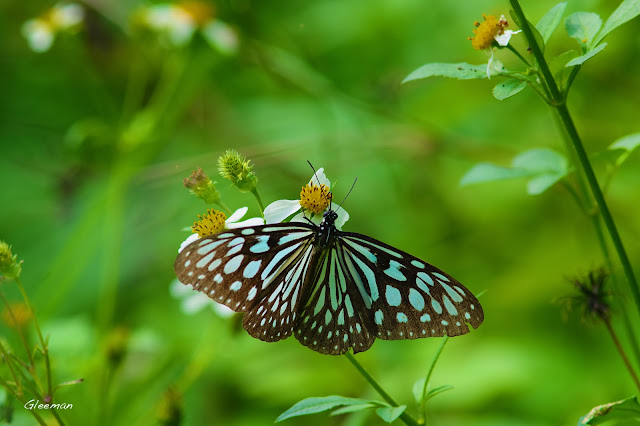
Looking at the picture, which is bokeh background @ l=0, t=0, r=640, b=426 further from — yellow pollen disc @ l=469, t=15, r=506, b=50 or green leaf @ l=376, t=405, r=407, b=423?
yellow pollen disc @ l=469, t=15, r=506, b=50

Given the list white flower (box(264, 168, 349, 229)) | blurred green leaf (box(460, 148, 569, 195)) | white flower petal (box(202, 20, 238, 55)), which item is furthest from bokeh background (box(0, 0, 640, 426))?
blurred green leaf (box(460, 148, 569, 195))

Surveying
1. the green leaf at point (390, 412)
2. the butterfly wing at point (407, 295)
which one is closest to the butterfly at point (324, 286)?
the butterfly wing at point (407, 295)

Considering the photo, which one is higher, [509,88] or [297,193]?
[297,193]

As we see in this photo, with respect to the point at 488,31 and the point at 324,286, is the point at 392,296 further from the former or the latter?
the point at 488,31

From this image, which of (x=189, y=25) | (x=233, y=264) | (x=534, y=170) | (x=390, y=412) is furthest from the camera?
(x=189, y=25)

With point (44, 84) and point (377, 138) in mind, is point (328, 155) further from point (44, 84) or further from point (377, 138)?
point (44, 84)

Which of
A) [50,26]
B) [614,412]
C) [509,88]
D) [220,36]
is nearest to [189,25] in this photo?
[220,36]

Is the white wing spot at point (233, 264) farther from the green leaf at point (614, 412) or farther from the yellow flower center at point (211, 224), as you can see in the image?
the green leaf at point (614, 412)
